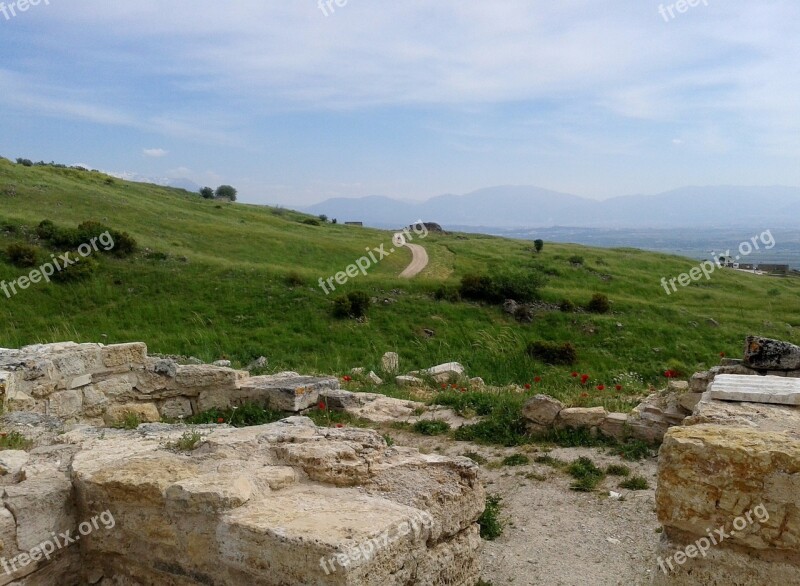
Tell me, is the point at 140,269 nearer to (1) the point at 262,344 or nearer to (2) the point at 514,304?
(1) the point at 262,344

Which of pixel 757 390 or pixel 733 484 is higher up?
pixel 757 390

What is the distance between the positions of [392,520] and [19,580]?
9.84 feet

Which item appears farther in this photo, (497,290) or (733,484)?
(497,290)

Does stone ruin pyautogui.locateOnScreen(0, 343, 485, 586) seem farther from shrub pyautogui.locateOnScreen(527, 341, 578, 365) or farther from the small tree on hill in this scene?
the small tree on hill

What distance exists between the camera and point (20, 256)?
23703mm

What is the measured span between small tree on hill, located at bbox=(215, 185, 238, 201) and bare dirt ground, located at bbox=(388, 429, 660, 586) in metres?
83.0

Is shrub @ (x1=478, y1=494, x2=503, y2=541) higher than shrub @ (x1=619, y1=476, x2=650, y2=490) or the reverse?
the reverse

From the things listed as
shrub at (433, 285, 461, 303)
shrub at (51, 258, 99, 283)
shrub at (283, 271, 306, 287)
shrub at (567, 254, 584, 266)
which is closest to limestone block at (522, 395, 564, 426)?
shrub at (433, 285, 461, 303)

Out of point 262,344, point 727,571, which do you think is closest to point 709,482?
point 727,571

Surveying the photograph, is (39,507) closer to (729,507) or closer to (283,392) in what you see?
(729,507)

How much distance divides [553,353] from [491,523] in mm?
15275

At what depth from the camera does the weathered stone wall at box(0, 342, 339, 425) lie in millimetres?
8805

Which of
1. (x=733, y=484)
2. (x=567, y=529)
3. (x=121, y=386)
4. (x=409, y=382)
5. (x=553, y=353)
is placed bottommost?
(x=553, y=353)

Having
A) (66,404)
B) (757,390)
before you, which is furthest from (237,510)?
(66,404)
